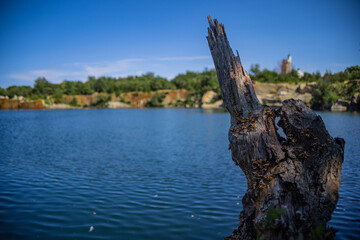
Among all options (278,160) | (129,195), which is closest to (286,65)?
(129,195)

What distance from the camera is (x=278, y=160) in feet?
13.9

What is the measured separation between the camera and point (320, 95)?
50.7 m

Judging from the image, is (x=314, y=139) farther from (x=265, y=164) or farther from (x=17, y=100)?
(x=17, y=100)

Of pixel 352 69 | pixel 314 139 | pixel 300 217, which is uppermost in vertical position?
pixel 352 69

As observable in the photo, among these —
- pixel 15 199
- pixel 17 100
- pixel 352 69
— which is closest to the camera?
pixel 15 199

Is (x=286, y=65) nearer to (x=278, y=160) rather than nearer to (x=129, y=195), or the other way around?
(x=129, y=195)

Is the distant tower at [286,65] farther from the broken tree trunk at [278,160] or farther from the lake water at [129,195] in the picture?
the broken tree trunk at [278,160]

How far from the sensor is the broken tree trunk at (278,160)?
394cm

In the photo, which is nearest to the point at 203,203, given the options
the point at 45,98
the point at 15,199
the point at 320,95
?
the point at 15,199

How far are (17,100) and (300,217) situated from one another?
97.1 metres

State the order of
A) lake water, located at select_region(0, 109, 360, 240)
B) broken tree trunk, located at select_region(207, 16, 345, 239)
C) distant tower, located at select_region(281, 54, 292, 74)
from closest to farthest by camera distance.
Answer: broken tree trunk, located at select_region(207, 16, 345, 239)
lake water, located at select_region(0, 109, 360, 240)
distant tower, located at select_region(281, 54, 292, 74)

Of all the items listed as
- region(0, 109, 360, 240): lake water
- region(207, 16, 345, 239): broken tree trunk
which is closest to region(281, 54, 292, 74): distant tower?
region(0, 109, 360, 240): lake water

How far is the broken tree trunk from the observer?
394cm

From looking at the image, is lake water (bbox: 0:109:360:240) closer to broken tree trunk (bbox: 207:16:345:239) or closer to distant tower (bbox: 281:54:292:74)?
broken tree trunk (bbox: 207:16:345:239)
